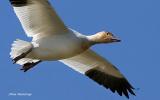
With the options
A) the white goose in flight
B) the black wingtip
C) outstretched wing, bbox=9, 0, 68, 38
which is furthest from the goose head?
the black wingtip

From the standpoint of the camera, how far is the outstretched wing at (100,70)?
14719mm

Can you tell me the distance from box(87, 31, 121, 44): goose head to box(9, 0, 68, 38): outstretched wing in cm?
57

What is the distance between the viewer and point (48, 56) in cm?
1316

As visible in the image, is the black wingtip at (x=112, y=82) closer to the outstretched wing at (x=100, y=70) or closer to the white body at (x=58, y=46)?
the outstretched wing at (x=100, y=70)

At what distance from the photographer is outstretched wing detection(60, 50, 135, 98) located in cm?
1472

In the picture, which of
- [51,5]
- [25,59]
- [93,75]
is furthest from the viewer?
[93,75]

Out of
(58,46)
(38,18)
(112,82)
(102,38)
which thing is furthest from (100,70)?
(38,18)

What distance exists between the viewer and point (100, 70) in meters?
15.0

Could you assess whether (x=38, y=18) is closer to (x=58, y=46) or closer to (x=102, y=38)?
(x=58, y=46)

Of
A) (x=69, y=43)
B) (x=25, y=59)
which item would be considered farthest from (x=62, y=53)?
(x=25, y=59)

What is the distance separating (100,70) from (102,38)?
4.55 ft

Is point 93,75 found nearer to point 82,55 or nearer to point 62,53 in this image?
point 82,55

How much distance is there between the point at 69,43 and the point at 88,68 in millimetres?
1740

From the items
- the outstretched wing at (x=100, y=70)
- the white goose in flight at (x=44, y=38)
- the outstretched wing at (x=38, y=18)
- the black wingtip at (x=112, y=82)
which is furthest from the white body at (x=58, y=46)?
the black wingtip at (x=112, y=82)
